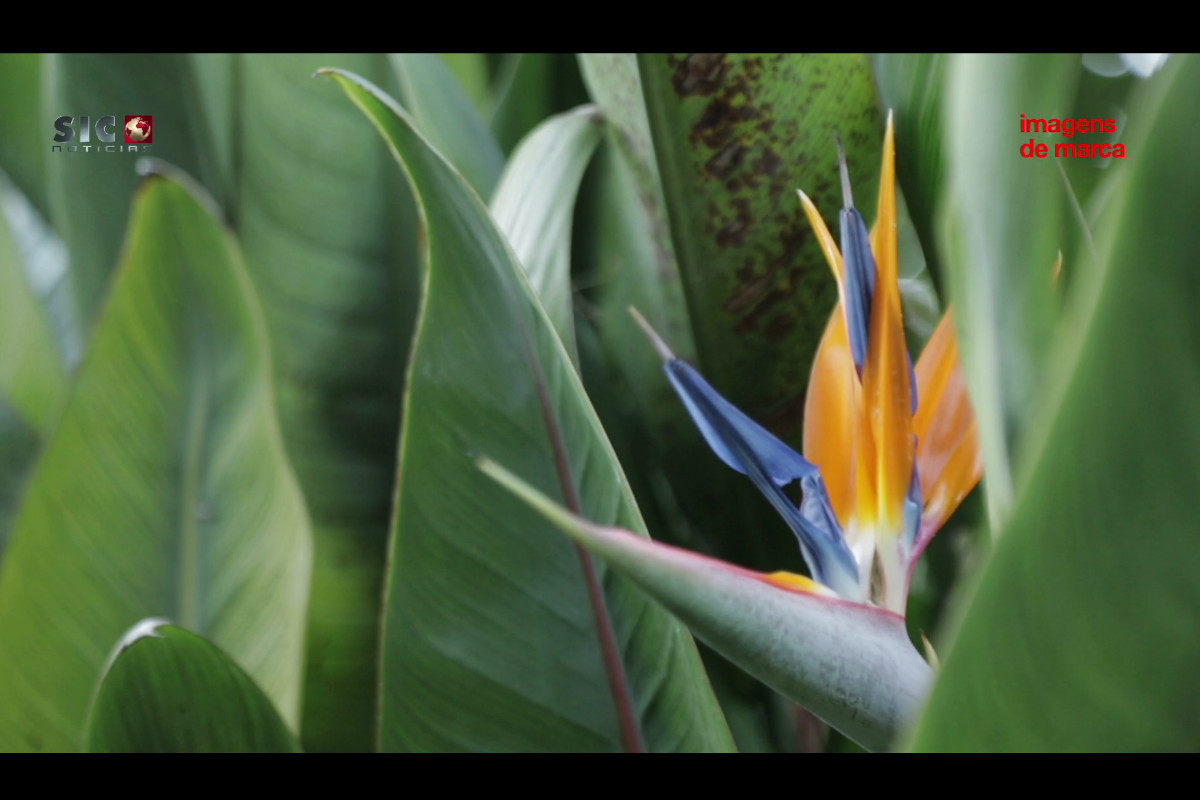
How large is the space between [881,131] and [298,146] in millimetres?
241

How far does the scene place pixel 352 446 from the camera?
1.22 ft

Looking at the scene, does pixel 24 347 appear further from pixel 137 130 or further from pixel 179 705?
pixel 179 705

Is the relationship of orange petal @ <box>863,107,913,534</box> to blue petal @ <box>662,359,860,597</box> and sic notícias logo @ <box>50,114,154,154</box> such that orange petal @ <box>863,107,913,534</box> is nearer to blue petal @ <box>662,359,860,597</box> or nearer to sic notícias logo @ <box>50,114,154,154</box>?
blue petal @ <box>662,359,860,597</box>

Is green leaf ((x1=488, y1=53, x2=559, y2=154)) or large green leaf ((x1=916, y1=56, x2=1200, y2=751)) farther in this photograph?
green leaf ((x1=488, y1=53, x2=559, y2=154))

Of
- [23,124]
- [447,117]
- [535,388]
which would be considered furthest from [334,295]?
[23,124]

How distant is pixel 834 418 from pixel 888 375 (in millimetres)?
36

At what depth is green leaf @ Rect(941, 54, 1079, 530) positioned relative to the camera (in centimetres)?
18

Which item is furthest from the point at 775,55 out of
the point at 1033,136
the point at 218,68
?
the point at 218,68

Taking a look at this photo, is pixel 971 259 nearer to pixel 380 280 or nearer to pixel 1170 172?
pixel 1170 172

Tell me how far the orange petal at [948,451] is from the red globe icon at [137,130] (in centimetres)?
37

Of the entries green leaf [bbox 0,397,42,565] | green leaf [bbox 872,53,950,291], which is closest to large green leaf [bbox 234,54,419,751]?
green leaf [bbox 0,397,42,565]

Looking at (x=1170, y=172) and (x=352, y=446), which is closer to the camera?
(x=1170, y=172)

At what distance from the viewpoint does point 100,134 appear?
405 millimetres

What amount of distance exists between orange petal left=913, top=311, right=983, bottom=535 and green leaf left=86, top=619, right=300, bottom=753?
19 cm
